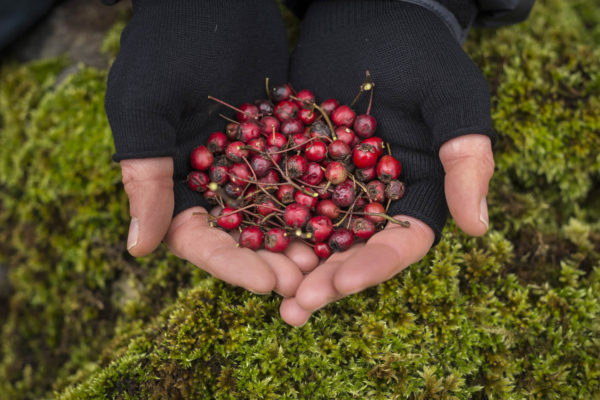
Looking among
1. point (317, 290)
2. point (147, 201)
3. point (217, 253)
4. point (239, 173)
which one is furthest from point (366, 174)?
point (147, 201)

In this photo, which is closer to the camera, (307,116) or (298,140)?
(298,140)

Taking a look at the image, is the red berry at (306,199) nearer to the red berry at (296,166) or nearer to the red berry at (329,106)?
the red berry at (296,166)

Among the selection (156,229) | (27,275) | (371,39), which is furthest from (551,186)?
→ (27,275)

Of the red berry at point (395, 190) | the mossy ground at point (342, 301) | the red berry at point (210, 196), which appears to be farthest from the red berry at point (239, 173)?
the red berry at point (395, 190)

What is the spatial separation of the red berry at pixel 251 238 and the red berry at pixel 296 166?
459 mm

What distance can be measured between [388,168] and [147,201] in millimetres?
1479

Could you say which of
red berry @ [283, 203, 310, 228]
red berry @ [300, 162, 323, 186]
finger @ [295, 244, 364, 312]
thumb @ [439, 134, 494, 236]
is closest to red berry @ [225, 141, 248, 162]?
red berry @ [300, 162, 323, 186]

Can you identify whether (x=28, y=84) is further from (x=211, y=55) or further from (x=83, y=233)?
(x=211, y=55)

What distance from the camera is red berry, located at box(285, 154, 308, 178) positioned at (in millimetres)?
2799

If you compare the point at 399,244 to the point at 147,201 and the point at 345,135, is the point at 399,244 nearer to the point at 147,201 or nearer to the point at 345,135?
the point at 345,135

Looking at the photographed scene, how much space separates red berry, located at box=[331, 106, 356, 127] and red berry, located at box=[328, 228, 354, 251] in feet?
2.75

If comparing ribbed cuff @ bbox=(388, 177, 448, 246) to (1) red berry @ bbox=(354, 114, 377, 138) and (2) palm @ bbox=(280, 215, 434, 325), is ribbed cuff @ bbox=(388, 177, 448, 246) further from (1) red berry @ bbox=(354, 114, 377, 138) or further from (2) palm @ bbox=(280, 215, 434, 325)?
(1) red berry @ bbox=(354, 114, 377, 138)

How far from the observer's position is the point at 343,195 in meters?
2.75

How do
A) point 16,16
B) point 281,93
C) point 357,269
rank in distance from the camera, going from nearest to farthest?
point 357,269, point 281,93, point 16,16
